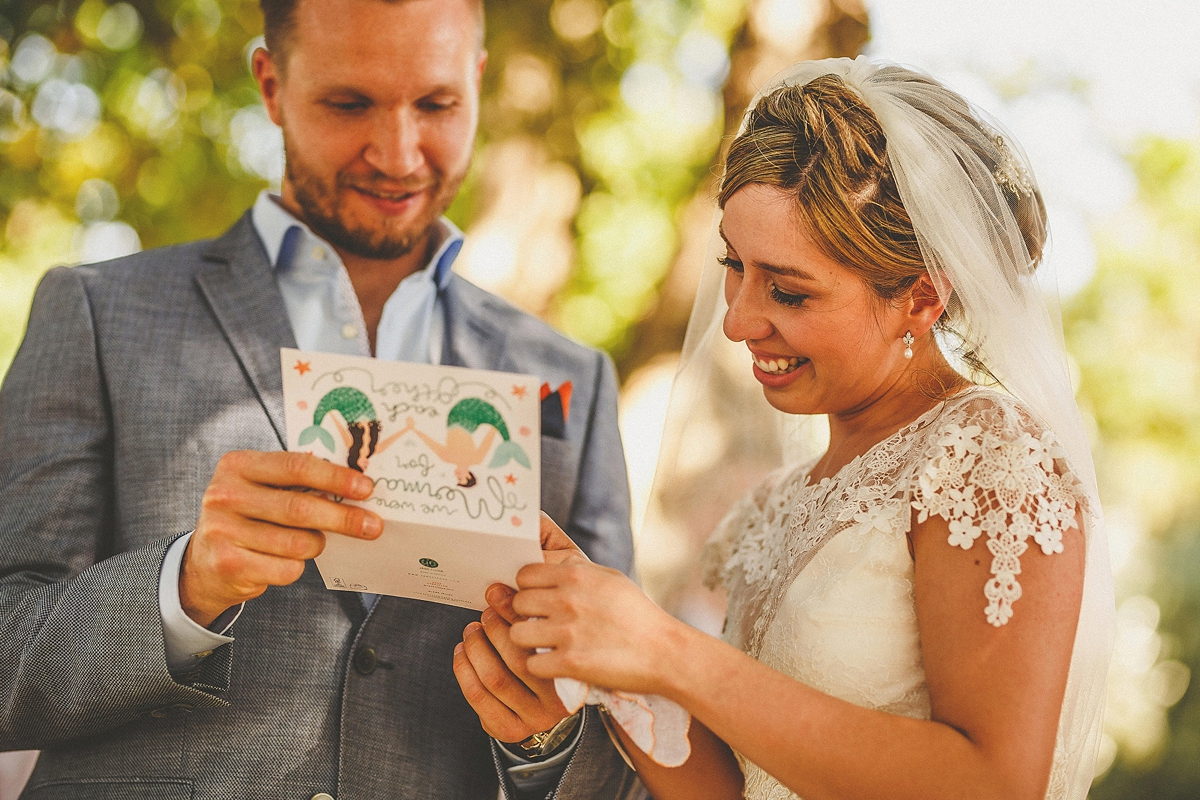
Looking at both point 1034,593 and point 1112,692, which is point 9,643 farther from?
point 1112,692

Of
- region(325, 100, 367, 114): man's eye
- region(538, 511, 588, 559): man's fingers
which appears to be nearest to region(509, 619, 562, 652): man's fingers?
region(538, 511, 588, 559): man's fingers

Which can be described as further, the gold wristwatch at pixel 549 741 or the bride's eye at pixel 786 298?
the gold wristwatch at pixel 549 741

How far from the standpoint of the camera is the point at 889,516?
6.34ft

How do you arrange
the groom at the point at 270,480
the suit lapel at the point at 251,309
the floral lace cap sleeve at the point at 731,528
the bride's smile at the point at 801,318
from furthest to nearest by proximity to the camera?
the floral lace cap sleeve at the point at 731,528 → the suit lapel at the point at 251,309 → the bride's smile at the point at 801,318 → the groom at the point at 270,480

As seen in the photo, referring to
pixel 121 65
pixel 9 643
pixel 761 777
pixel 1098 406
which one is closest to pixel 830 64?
pixel 761 777

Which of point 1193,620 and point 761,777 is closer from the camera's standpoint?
point 761,777

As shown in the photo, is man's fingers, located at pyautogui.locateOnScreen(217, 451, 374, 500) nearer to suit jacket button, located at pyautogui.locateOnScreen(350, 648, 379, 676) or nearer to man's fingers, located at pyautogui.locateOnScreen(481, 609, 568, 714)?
man's fingers, located at pyautogui.locateOnScreen(481, 609, 568, 714)

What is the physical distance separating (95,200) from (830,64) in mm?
7260

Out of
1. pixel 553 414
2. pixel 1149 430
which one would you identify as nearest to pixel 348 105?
pixel 553 414

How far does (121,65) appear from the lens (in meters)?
6.43

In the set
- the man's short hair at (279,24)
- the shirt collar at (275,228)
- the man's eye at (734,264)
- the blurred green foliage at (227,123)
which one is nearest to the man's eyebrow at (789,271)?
the man's eye at (734,264)

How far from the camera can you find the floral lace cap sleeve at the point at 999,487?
5.67ft

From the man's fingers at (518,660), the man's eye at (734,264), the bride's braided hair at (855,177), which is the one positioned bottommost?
the man's fingers at (518,660)

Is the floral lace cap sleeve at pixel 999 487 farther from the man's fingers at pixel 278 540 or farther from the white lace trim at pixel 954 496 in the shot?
the man's fingers at pixel 278 540
